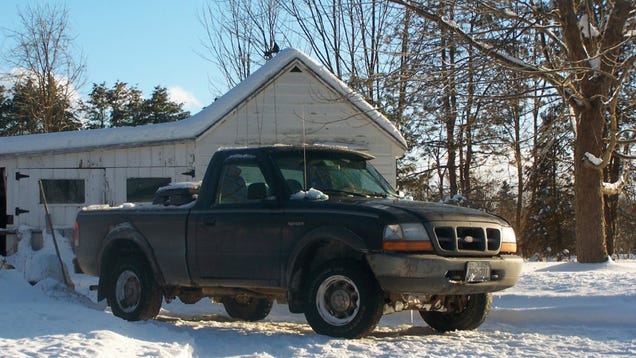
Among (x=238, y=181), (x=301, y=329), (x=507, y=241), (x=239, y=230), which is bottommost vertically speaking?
(x=301, y=329)

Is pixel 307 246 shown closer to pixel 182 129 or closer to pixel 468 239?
pixel 468 239

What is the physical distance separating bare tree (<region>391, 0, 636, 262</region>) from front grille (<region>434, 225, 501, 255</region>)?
608cm

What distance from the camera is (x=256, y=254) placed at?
781 cm

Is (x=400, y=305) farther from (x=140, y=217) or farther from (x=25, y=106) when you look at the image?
(x=25, y=106)

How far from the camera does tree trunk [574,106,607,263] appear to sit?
46.5ft

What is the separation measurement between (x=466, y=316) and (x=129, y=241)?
150 inches

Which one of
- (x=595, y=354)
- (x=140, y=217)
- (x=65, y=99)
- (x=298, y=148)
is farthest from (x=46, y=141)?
(x=65, y=99)

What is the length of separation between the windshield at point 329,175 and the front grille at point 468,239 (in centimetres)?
120

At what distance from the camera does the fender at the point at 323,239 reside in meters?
7.09

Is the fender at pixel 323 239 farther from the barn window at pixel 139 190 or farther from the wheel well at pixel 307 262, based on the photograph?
the barn window at pixel 139 190

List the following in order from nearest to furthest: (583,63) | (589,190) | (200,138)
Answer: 1. (583,63)
2. (589,190)
3. (200,138)

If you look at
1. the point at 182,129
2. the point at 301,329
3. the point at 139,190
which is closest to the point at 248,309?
the point at 301,329

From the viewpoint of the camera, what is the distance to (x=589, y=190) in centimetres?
1434

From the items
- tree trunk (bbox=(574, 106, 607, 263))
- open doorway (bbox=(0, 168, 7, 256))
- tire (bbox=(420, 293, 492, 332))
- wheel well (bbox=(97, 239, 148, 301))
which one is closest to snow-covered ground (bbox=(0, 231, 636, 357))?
tire (bbox=(420, 293, 492, 332))
